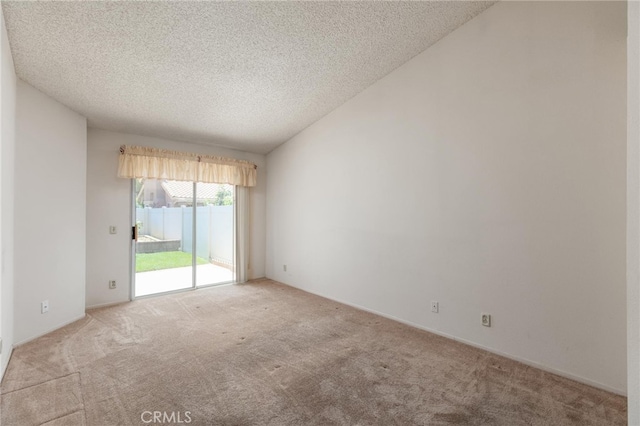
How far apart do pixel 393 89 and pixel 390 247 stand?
1.93 metres

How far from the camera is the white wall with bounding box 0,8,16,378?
2045 mm

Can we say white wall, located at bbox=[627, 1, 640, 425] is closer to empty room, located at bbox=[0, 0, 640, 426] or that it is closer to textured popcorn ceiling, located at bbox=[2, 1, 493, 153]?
empty room, located at bbox=[0, 0, 640, 426]

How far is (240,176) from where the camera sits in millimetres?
5047

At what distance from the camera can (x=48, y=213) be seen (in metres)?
2.95

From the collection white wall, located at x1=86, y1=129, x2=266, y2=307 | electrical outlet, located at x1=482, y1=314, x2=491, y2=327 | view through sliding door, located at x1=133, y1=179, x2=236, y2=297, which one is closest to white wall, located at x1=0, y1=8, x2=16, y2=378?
white wall, located at x1=86, y1=129, x2=266, y2=307

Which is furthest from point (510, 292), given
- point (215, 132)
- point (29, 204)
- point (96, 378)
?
point (29, 204)

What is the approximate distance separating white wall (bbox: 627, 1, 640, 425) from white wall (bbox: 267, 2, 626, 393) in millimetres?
1558

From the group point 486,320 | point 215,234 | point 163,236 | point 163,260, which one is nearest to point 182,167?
point 163,236

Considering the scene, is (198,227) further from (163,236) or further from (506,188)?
(506,188)

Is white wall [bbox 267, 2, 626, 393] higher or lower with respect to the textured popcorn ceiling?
lower

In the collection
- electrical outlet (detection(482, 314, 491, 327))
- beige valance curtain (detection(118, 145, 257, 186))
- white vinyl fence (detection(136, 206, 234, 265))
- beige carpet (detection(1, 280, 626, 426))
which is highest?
beige valance curtain (detection(118, 145, 257, 186))

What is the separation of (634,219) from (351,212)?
3.07m

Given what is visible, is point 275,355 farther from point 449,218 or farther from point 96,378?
point 449,218

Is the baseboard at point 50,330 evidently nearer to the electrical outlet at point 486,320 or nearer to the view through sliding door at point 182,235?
the view through sliding door at point 182,235
